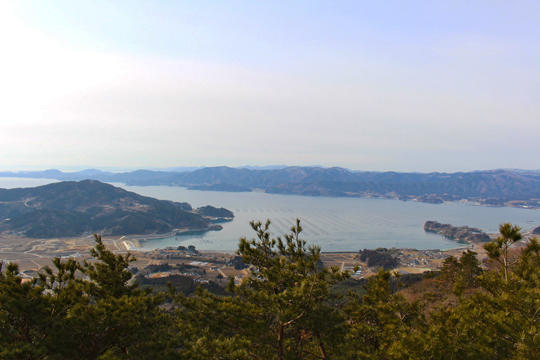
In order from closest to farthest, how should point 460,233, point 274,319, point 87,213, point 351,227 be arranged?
point 274,319, point 460,233, point 351,227, point 87,213

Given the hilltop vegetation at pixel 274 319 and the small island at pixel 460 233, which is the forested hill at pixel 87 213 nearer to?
the small island at pixel 460 233

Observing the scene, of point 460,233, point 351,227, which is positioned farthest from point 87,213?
point 460,233

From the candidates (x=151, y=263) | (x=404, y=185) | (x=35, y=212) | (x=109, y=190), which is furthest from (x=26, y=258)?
(x=404, y=185)

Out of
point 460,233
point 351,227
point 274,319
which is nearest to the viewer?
point 274,319

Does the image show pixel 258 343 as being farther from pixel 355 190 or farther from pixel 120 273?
pixel 355 190

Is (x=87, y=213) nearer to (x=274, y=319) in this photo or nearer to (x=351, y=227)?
(x=351, y=227)

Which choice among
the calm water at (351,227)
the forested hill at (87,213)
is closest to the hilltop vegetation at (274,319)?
the calm water at (351,227)

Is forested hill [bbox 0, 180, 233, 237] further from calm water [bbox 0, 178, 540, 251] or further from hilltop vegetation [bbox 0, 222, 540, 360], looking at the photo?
hilltop vegetation [bbox 0, 222, 540, 360]
